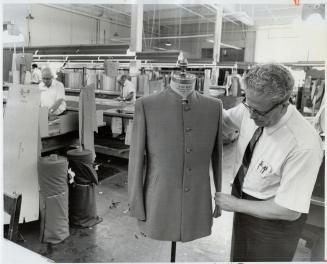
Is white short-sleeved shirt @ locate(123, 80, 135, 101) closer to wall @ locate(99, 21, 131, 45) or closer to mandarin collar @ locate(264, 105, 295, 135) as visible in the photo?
mandarin collar @ locate(264, 105, 295, 135)

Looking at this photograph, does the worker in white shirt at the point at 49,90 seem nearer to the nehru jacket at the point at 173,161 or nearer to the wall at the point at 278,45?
the nehru jacket at the point at 173,161

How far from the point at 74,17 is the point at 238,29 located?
23.9 ft

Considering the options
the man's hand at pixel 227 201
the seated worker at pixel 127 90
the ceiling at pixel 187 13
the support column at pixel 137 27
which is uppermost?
the ceiling at pixel 187 13

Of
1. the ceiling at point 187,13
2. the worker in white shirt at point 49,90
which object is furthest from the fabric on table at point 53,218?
the ceiling at point 187,13

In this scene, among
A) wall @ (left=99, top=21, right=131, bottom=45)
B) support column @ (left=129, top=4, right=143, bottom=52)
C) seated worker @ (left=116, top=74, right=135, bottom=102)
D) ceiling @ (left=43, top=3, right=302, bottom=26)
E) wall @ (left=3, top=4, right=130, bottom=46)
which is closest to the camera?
support column @ (left=129, top=4, right=143, bottom=52)

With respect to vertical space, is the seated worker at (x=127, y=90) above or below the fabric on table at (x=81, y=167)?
above

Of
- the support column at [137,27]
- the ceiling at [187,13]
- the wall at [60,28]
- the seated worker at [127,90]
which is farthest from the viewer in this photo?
the ceiling at [187,13]

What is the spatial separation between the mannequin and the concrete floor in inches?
49.0

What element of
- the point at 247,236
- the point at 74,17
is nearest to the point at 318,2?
the point at 247,236

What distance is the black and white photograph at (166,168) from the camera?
1.33 meters

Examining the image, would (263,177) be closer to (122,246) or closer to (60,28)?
(122,246)

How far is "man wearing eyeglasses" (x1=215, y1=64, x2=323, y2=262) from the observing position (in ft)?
4.15

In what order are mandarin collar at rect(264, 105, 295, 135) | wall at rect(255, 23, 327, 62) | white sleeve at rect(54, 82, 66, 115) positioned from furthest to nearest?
wall at rect(255, 23, 327, 62), white sleeve at rect(54, 82, 66, 115), mandarin collar at rect(264, 105, 295, 135)

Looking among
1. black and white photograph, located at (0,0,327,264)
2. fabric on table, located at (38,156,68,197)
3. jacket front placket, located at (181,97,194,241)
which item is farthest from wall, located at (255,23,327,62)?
jacket front placket, located at (181,97,194,241)
